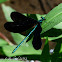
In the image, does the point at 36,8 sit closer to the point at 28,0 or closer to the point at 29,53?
the point at 28,0

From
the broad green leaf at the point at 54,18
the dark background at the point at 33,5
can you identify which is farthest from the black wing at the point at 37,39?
the dark background at the point at 33,5

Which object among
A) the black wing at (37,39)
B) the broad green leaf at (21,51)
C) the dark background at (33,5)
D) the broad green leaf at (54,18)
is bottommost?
the broad green leaf at (21,51)

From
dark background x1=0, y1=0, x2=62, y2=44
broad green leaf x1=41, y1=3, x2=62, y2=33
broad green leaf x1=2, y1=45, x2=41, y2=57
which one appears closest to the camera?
broad green leaf x1=41, y1=3, x2=62, y2=33

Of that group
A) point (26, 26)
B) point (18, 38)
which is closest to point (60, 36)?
point (26, 26)

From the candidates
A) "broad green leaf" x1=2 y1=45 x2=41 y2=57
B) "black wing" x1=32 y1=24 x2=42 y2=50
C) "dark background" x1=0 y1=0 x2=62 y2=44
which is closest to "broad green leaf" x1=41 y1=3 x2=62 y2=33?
→ "black wing" x1=32 y1=24 x2=42 y2=50

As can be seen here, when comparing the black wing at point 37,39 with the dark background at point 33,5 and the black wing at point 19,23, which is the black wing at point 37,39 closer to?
the black wing at point 19,23

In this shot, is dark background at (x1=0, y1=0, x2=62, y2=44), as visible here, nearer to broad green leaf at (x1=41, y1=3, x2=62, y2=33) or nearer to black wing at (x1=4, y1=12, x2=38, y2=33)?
black wing at (x1=4, y1=12, x2=38, y2=33)

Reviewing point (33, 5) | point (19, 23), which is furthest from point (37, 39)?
point (33, 5)

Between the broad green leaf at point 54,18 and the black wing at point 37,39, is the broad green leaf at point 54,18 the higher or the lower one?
the higher one
